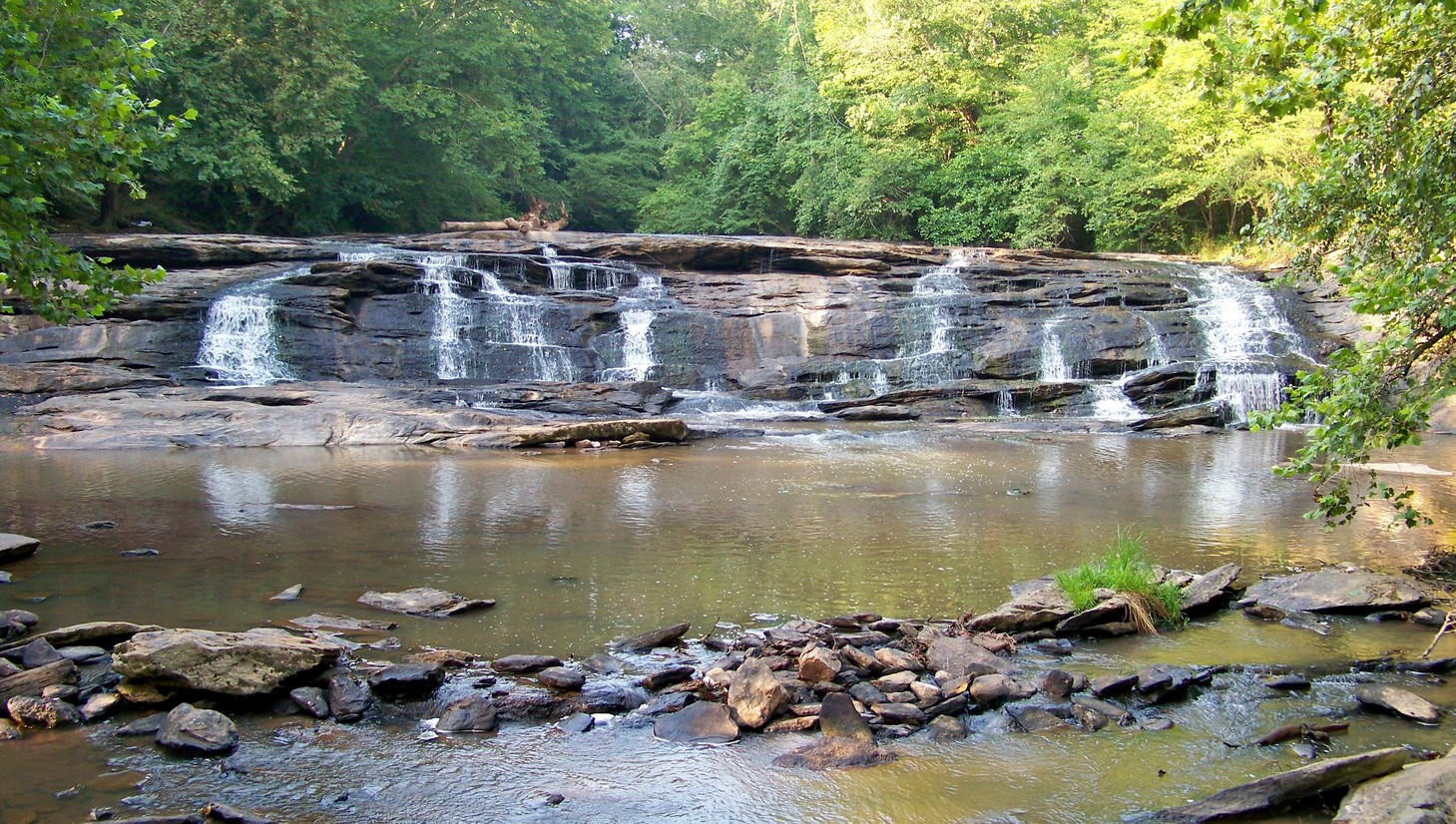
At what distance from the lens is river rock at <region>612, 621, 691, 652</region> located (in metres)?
4.79

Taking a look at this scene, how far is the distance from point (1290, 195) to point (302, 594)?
21.3 ft

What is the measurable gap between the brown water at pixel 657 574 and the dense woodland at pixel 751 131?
50.0ft

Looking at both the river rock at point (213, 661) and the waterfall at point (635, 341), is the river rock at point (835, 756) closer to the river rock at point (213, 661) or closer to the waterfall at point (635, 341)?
the river rock at point (213, 661)

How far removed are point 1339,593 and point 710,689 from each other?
3.75m

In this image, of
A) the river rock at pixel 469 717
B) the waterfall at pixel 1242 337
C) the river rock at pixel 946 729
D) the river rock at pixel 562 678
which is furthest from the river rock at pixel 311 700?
the waterfall at pixel 1242 337

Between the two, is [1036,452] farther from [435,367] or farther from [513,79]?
[513,79]

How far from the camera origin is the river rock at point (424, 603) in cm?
542

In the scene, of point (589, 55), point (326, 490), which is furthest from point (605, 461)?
point (589, 55)

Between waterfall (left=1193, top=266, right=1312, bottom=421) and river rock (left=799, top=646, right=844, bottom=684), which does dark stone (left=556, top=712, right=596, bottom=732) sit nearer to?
river rock (left=799, top=646, right=844, bottom=684)

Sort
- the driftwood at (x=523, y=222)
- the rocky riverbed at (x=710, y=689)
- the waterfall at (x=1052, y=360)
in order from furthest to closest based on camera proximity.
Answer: the driftwood at (x=523, y=222)
the waterfall at (x=1052, y=360)
the rocky riverbed at (x=710, y=689)

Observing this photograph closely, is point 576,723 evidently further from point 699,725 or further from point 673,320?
point 673,320

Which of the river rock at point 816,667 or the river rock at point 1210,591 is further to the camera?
the river rock at point 1210,591

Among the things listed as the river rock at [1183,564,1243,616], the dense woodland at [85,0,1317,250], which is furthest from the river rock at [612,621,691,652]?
the dense woodland at [85,0,1317,250]

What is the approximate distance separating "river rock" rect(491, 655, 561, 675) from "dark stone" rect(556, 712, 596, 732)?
21.1 inches
